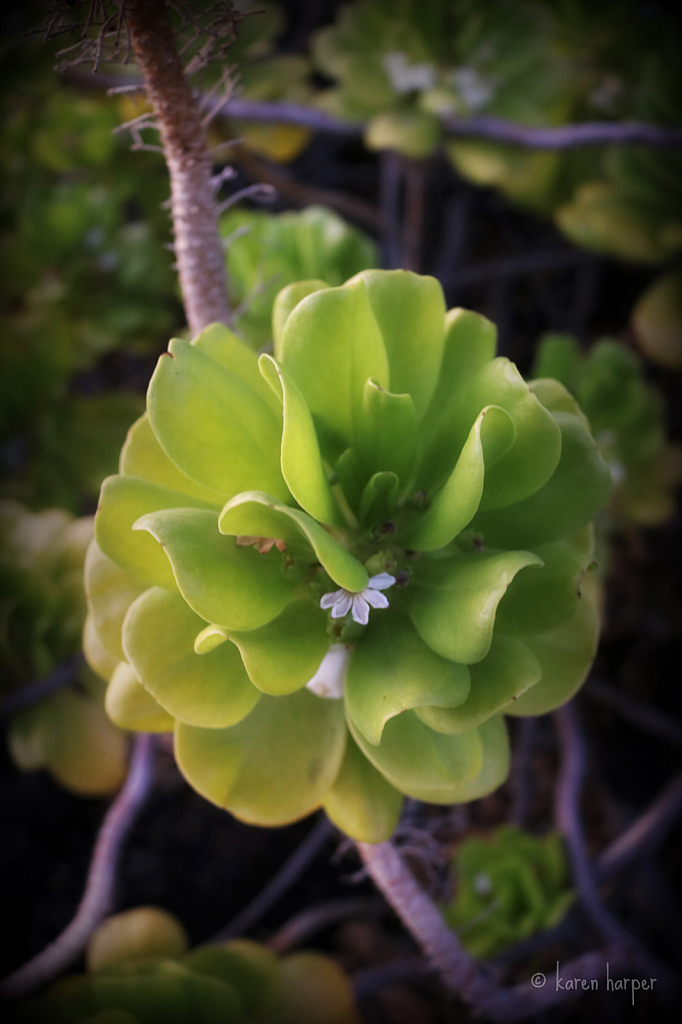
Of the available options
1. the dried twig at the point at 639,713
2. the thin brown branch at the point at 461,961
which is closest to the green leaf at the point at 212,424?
the thin brown branch at the point at 461,961

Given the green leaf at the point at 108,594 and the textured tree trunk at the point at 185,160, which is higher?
the textured tree trunk at the point at 185,160

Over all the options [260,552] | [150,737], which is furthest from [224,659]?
[150,737]

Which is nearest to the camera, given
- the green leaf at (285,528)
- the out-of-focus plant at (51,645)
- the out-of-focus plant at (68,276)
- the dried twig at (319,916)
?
the green leaf at (285,528)

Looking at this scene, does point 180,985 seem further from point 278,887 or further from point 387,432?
point 387,432

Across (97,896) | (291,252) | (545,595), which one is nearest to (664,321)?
(291,252)

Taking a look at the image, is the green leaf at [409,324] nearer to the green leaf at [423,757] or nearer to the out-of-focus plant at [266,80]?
the green leaf at [423,757]

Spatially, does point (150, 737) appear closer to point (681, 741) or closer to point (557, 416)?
point (557, 416)
